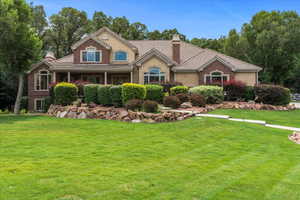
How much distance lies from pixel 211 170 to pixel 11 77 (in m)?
31.7

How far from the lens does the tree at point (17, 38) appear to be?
18234mm

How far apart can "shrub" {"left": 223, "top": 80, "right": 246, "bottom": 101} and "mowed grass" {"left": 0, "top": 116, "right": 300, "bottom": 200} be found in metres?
8.87

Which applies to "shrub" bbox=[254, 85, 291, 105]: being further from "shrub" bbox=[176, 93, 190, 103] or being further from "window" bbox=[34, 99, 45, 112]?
"window" bbox=[34, 99, 45, 112]

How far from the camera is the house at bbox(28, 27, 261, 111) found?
24.6 m

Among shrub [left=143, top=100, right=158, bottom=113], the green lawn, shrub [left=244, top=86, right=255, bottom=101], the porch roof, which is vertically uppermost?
the porch roof

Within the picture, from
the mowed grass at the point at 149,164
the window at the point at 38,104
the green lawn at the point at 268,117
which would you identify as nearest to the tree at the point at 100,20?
the window at the point at 38,104

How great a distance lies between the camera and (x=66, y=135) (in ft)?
32.1

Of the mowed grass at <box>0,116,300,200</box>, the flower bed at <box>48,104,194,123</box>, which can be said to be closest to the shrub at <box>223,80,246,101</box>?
the flower bed at <box>48,104,194,123</box>

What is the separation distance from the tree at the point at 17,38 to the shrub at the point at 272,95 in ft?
58.3

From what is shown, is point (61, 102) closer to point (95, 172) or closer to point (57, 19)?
point (95, 172)

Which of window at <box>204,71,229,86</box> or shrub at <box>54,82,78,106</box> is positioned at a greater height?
window at <box>204,71,229,86</box>

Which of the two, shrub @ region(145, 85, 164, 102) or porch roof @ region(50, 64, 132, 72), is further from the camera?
porch roof @ region(50, 64, 132, 72)

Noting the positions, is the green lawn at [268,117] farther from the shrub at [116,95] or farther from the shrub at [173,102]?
the shrub at [116,95]

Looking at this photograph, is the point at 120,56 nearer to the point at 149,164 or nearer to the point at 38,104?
the point at 38,104
